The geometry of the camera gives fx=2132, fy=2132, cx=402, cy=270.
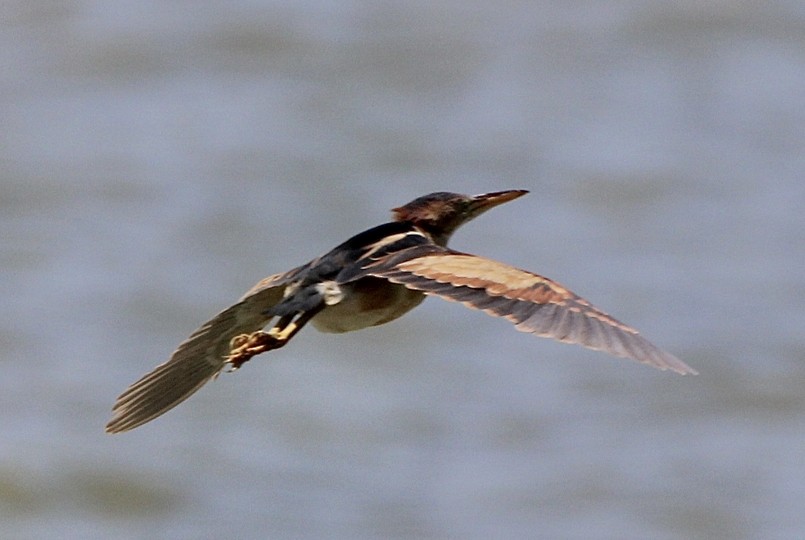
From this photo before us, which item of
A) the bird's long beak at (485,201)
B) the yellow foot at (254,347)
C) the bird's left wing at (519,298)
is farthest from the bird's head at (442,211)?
the yellow foot at (254,347)

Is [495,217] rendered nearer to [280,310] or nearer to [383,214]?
[383,214]

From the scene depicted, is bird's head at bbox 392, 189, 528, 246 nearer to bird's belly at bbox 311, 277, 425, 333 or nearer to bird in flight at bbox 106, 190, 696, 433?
bird in flight at bbox 106, 190, 696, 433

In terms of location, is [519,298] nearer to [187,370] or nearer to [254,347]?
[254,347]

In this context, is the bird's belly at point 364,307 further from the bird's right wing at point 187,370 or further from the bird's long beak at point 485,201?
the bird's long beak at point 485,201

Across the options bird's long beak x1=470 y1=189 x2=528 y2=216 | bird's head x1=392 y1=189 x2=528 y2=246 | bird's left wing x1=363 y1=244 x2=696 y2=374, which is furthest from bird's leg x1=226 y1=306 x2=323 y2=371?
bird's long beak x1=470 y1=189 x2=528 y2=216

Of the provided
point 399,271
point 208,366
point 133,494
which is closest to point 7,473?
point 133,494

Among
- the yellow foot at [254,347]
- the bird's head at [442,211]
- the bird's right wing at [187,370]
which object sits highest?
the bird's head at [442,211]
